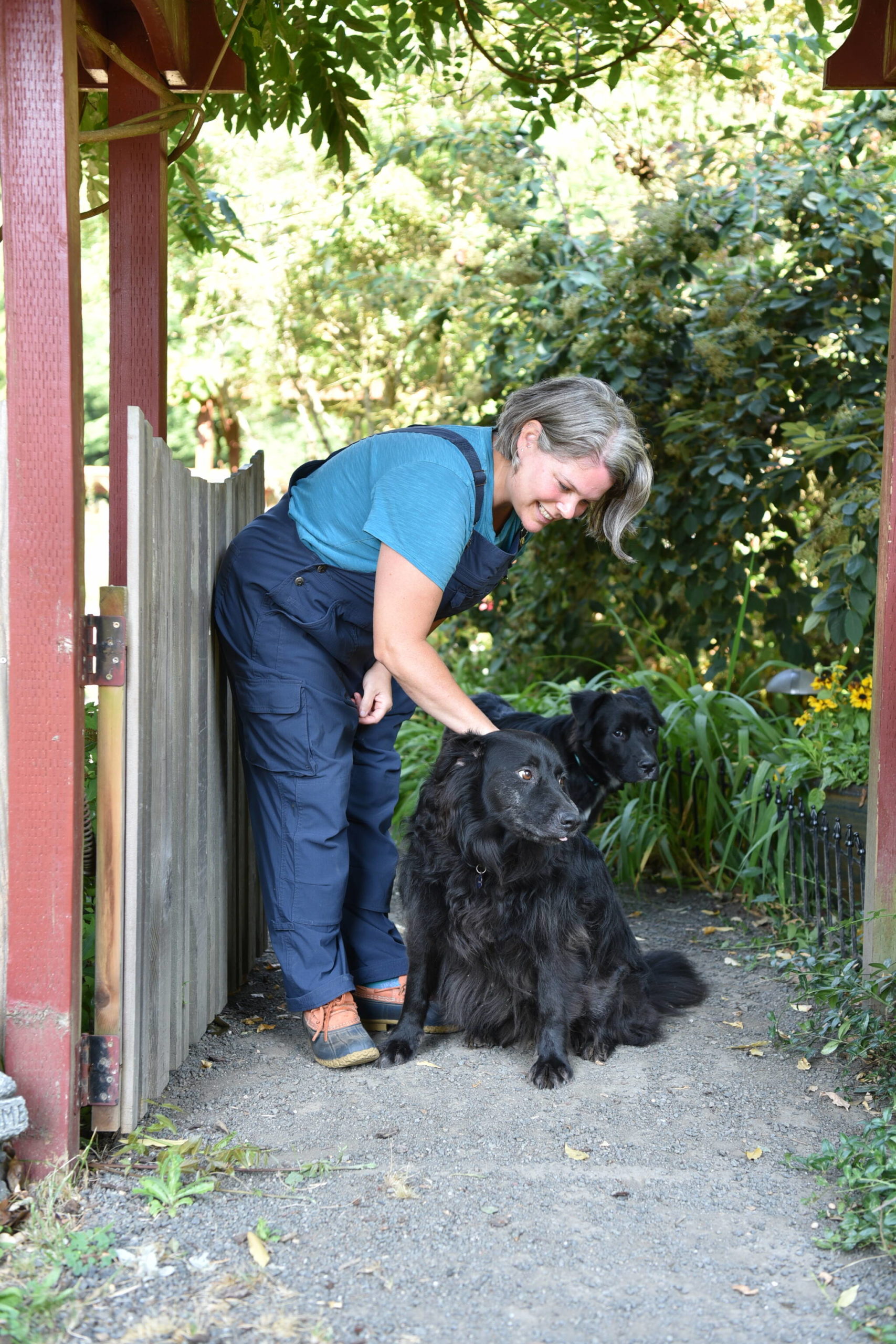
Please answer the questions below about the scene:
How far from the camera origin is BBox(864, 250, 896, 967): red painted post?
10.4 ft


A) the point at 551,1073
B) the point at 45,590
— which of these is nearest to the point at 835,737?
the point at 551,1073

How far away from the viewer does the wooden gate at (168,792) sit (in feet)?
8.17

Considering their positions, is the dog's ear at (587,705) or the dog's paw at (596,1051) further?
the dog's ear at (587,705)

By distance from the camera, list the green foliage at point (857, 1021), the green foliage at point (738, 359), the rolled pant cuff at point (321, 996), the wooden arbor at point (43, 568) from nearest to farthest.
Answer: the wooden arbor at point (43, 568), the green foliage at point (857, 1021), the rolled pant cuff at point (321, 996), the green foliage at point (738, 359)

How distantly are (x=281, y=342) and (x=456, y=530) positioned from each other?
1228 centimetres

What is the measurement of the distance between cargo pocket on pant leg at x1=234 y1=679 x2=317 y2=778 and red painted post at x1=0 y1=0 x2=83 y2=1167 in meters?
0.74

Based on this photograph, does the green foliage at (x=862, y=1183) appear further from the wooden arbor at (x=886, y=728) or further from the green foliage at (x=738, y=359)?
the green foliage at (x=738, y=359)

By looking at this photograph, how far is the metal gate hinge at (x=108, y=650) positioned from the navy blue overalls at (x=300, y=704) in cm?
66

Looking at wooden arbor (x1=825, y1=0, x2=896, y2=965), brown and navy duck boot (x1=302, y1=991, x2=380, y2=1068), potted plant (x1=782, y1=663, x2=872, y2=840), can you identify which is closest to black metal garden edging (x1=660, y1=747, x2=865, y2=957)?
potted plant (x1=782, y1=663, x2=872, y2=840)

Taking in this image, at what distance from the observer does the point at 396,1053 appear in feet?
10.6

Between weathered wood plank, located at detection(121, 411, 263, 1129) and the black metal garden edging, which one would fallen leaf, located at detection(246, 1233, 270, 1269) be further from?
the black metal garden edging

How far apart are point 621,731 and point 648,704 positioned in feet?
0.66

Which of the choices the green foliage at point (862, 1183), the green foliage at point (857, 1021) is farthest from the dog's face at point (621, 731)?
the green foliage at point (862, 1183)

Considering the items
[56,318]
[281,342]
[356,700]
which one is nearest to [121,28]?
[56,318]
